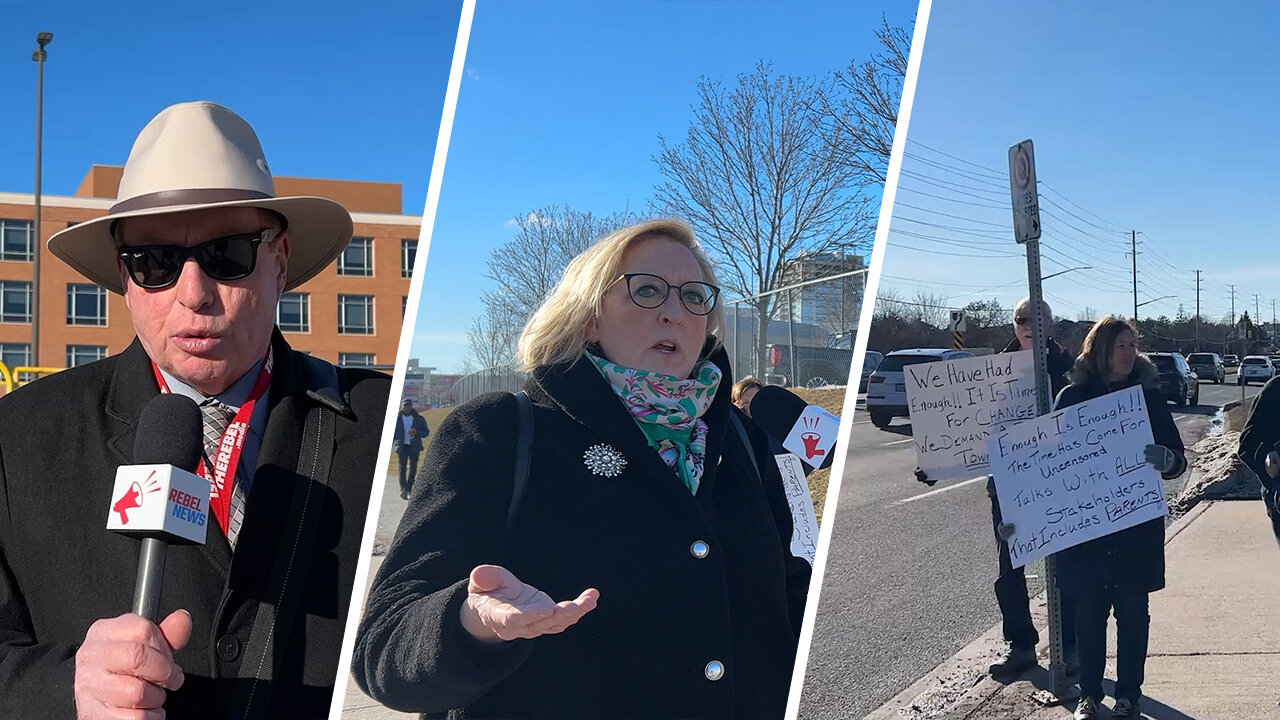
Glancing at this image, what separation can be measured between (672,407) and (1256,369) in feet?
11.3

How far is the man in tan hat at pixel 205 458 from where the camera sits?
1.56 meters

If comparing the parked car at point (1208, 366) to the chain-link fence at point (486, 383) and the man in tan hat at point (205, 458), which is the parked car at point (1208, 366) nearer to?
the chain-link fence at point (486, 383)

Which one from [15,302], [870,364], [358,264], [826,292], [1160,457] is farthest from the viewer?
[358,264]

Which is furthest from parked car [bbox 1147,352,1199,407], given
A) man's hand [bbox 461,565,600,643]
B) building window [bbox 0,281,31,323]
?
building window [bbox 0,281,31,323]

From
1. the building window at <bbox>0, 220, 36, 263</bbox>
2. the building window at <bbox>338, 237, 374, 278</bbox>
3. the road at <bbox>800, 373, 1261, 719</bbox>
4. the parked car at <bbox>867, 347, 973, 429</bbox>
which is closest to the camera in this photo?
the road at <bbox>800, 373, 1261, 719</bbox>

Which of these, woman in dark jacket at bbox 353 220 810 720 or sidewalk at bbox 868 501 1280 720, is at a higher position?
woman in dark jacket at bbox 353 220 810 720

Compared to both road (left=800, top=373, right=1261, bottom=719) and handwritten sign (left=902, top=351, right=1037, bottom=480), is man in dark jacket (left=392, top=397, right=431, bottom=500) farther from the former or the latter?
road (left=800, top=373, right=1261, bottom=719)

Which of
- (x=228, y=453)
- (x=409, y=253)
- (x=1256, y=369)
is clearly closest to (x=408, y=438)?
(x=228, y=453)

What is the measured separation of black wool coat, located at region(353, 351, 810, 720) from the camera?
61.9 inches

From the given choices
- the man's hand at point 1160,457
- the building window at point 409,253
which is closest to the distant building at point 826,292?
the building window at point 409,253

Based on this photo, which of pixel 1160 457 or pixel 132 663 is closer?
pixel 132 663

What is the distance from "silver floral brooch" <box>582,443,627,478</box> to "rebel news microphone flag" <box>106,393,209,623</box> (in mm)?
671

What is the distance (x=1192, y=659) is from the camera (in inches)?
162

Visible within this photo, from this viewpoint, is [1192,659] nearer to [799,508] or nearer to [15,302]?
[799,508]
